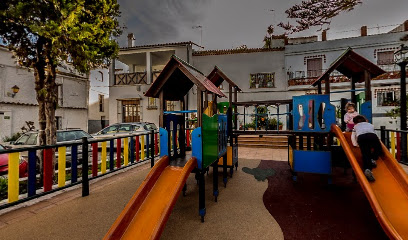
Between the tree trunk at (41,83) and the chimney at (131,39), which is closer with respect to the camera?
the tree trunk at (41,83)

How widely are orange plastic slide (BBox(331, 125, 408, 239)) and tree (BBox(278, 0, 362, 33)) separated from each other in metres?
10.6

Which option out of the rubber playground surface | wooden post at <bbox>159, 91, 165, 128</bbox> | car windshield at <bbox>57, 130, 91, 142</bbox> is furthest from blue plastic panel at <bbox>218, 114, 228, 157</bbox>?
car windshield at <bbox>57, 130, 91, 142</bbox>

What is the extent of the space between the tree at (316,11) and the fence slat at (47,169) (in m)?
14.7

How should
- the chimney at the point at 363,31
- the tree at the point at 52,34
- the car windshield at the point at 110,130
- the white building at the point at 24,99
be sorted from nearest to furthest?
1. the tree at the point at 52,34
2. the car windshield at the point at 110,130
3. the white building at the point at 24,99
4. the chimney at the point at 363,31

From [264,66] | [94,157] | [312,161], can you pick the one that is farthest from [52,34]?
[264,66]

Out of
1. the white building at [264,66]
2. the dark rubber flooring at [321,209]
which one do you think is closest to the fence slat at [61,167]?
the dark rubber flooring at [321,209]

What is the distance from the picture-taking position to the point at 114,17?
664 cm

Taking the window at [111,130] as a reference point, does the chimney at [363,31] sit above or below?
above

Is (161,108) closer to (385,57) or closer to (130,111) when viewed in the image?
(130,111)

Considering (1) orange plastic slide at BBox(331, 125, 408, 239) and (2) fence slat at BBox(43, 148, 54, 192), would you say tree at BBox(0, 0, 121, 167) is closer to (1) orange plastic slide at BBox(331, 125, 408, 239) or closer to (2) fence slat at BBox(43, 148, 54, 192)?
(2) fence slat at BBox(43, 148, 54, 192)

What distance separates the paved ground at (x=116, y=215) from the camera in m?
3.02

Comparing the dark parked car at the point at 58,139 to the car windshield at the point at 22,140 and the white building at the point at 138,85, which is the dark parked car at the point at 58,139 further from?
the white building at the point at 138,85

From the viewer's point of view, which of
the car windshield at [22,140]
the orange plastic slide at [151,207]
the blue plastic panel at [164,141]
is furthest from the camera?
the car windshield at [22,140]

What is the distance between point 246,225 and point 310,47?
59.1ft
